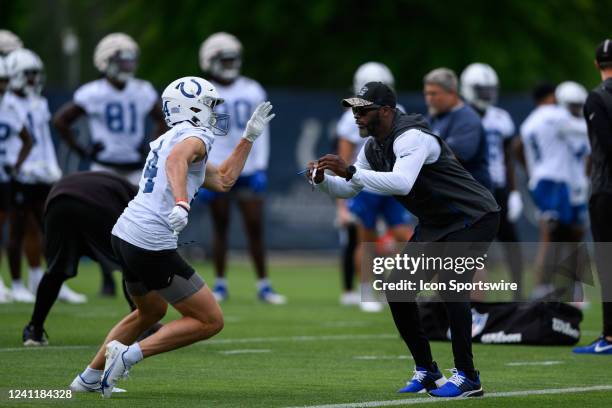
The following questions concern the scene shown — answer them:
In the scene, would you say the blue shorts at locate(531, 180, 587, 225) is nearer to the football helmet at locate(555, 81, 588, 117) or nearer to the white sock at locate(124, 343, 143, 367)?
the football helmet at locate(555, 81, 588, 117)

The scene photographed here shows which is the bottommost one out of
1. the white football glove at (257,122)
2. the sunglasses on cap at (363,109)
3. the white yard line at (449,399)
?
the white yard line at (449,399)

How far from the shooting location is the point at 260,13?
26.4 metres

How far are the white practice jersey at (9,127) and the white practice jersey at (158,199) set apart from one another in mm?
6170

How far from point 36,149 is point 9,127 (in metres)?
0.38

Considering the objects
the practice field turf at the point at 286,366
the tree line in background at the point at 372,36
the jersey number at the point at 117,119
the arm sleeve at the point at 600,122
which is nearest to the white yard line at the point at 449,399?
the practice field turf at the point at 286,366

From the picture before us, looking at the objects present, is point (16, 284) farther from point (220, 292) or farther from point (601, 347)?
point (601, 347)

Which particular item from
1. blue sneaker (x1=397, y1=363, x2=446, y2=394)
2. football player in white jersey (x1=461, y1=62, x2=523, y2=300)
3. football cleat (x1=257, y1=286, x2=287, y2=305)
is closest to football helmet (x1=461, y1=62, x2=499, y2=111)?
football player in white jersey (x1=461, y1=62, x2=523, y2=300)

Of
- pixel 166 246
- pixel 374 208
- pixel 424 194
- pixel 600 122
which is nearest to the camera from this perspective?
pixel 166 246

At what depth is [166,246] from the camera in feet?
24.3

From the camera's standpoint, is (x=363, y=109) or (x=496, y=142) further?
(x=496, y=142)

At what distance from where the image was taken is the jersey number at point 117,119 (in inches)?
542

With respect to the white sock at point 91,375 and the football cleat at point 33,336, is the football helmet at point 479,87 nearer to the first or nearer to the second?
the football cleat at point 33,336

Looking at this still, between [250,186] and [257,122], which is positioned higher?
[257,122]

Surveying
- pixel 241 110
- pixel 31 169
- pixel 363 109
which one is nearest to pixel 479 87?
pixel 241 110
